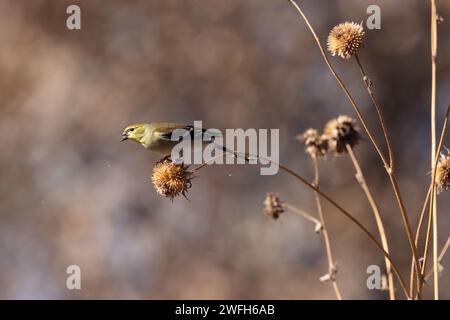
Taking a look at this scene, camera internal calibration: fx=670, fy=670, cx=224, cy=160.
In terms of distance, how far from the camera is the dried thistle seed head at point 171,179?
159 centimetres

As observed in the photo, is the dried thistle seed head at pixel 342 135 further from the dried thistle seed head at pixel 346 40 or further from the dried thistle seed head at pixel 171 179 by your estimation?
the dried thistle seed head at pixel 171 179

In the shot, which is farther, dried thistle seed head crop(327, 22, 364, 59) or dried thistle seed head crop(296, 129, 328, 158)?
dried thistle seed head crop(296, 129, 328, 158)

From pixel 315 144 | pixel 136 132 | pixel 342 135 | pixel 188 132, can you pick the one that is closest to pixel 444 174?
pixel 342 135

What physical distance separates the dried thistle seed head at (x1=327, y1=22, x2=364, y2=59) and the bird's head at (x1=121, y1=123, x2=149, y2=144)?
0.67 m

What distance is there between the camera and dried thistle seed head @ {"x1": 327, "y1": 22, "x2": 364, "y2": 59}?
4.94ft

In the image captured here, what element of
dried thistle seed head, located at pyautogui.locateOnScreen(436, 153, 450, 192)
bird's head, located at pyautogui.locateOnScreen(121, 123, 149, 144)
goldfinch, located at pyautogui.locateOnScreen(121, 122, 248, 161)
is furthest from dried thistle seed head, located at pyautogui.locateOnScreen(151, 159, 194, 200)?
dried thistle seed head, located at pyautogui.locateOnScreen(436, 153, 450, 192)

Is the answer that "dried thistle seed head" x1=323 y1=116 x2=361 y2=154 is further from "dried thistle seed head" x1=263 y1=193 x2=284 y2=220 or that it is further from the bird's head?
the bird's head

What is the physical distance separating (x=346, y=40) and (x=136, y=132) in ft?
2.61

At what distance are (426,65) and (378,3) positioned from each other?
1.95 feet

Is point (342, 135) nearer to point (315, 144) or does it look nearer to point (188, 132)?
point (315, 144)

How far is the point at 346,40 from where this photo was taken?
5.02 feet

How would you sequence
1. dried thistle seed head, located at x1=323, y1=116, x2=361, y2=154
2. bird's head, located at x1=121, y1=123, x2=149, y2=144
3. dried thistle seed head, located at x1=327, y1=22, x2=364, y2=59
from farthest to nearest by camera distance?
bird's head, located at x1=121, y1=123, x2=149, y2=144
dried thistle seed head, located at x1=323, y1=116, x2=361, y2=154
dried thistle seed head, located at x1=327, y1=22, x2=364, y2=59
